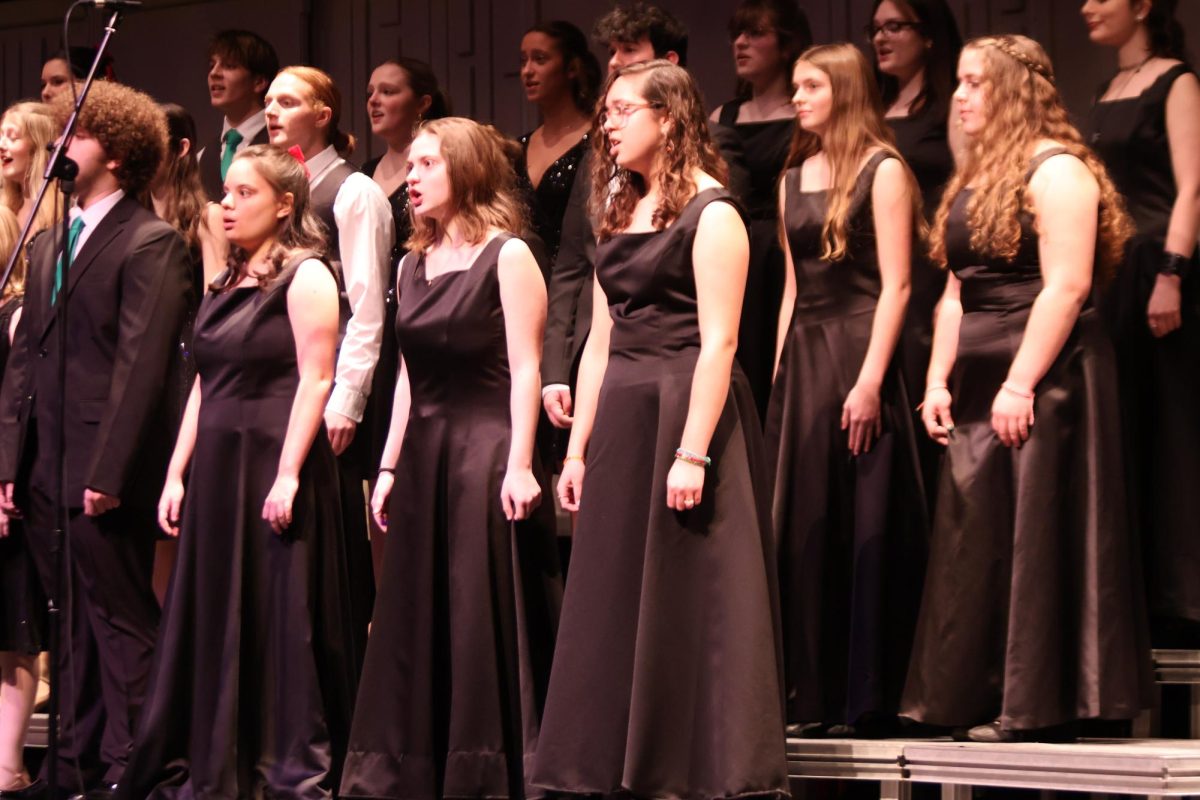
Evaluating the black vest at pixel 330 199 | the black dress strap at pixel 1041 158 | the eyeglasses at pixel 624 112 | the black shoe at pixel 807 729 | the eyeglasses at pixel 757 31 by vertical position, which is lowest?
the black shoe at pixel 807 729

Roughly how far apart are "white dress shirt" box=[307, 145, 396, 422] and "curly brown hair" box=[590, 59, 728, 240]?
97 centimetres

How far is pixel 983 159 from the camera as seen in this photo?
12.9ft

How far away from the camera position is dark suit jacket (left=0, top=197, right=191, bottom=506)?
4383 mm

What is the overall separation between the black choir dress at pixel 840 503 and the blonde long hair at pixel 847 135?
0.03m

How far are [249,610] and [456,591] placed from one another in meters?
0.55

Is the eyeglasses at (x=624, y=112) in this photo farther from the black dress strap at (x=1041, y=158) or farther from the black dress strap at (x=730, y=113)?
the black dress strap at (x=730, y=113)

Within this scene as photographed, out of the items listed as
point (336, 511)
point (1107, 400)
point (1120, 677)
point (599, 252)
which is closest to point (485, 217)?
point (599, 252)

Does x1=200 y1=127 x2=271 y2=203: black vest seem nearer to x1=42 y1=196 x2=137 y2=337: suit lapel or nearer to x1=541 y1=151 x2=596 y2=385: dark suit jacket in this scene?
x1=42 y1=196 x2=137 y2=337: suit lapel

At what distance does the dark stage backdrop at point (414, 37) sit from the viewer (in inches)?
223

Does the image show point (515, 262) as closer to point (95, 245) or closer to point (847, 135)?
point (847, 135)

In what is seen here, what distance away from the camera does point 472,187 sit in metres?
4.09

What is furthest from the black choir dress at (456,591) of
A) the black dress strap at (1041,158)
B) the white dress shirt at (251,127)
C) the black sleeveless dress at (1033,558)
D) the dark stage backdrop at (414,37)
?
the dark stage backdrop at (414,37)

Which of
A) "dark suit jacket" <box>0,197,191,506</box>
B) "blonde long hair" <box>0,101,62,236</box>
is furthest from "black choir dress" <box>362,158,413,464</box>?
"blonde long hair" <box>0,101,62,236</box>

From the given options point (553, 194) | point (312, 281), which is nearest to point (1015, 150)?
point (553, 194)
